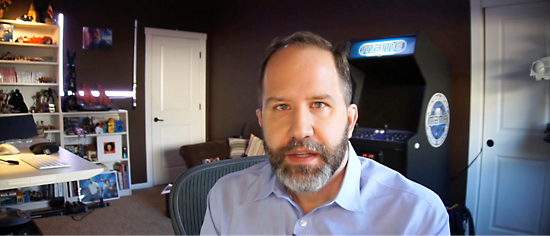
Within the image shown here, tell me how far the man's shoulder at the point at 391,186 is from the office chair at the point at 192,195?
20.9 inches

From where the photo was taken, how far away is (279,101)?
991 mm

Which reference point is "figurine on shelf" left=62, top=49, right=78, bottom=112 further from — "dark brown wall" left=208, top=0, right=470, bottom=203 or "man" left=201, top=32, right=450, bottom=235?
"man" left=201, top=32, right=450, bottom=235

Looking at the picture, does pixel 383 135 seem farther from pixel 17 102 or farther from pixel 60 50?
pixel 17 102

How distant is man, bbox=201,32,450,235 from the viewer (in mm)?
923

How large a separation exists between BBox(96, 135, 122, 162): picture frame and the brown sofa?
2.88 feet

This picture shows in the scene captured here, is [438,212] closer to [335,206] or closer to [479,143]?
[335,206]

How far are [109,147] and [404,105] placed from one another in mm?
3584

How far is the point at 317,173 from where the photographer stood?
95 cm

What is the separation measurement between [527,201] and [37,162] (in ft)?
11.2

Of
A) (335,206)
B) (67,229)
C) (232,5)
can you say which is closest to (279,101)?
(335,206)

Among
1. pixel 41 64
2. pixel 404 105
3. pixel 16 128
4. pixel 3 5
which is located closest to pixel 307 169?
pixel 404 105

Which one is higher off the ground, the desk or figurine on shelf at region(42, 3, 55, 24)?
figurine on shelf at region(42, 3, 55, 24)

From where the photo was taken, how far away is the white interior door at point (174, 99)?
5031 millimetres

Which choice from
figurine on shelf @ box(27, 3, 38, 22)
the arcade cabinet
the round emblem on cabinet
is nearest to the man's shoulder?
the arcade cabinet
